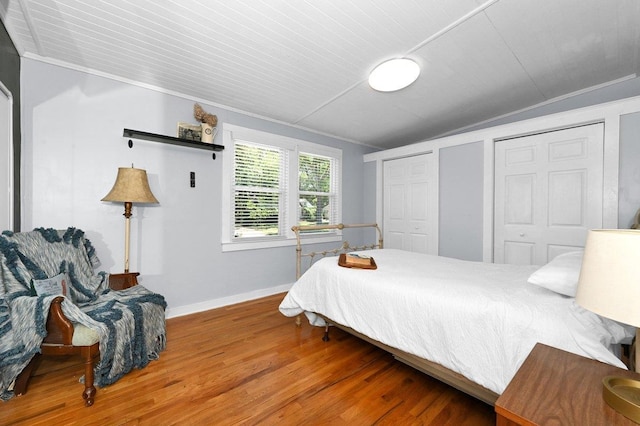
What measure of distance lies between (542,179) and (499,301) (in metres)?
2.43

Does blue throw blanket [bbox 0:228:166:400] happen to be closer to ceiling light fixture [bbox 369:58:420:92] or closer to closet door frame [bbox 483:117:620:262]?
ceiling light fixture [bbox 369:58:420:92]

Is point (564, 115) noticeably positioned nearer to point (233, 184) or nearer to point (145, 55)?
point (233, 184)

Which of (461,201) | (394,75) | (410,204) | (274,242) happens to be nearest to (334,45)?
(394,75)

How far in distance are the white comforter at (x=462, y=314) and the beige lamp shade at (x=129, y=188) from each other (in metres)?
1.65

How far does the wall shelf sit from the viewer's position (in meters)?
2.53

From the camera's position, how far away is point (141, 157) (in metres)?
2.69

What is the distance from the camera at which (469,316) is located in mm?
1385

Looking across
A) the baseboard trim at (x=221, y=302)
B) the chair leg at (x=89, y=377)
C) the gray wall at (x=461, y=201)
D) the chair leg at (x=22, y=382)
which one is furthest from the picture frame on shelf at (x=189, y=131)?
the gray wall at (x=461, y=201)

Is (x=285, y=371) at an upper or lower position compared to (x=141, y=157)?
lower

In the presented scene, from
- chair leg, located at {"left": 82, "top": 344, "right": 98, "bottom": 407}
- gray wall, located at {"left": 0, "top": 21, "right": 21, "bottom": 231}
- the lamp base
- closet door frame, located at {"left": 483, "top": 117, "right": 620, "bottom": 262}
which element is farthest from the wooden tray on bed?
gray wall, located at {"left": 0, "top": 21, "right": 21, "bottom": 231}

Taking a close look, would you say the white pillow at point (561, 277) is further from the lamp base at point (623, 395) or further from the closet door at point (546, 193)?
the closet door at point (546, 193)

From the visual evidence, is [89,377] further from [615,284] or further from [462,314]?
[615,284]

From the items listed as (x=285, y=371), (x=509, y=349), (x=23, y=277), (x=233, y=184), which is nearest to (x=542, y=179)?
(x=509, y=349)

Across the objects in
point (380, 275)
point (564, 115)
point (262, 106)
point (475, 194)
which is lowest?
point (380, 275)
